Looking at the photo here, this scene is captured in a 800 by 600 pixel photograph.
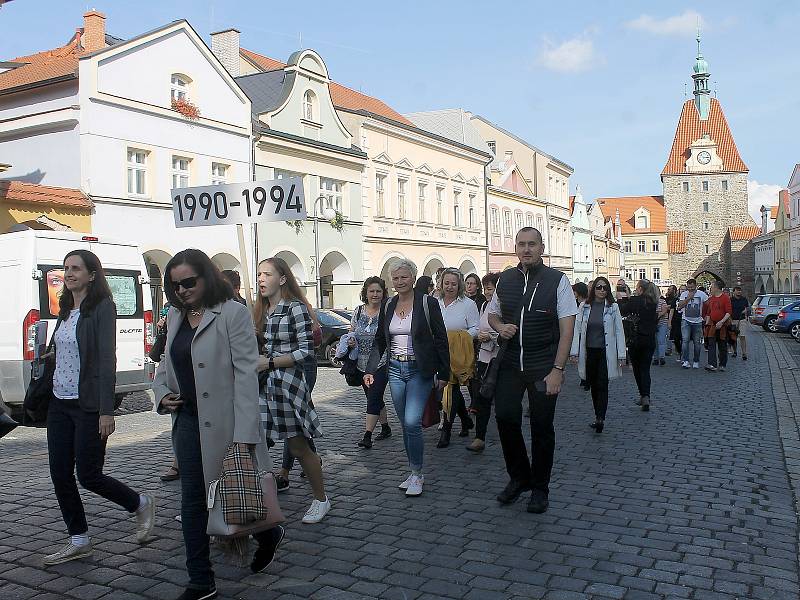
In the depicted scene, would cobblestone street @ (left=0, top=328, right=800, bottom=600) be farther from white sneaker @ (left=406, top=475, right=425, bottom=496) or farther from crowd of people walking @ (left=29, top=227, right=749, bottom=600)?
crowd of people walking @ (left=29, top=227, right=749, bottom=600)

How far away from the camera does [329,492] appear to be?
266 inches

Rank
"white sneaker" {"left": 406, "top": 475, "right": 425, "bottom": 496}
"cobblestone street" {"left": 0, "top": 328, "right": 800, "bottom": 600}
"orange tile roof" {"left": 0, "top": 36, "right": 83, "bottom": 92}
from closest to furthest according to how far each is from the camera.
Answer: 1. "cobblestone street" {"left": 0, "top": 328, "right": 800, "bottom": 600}
2. "white sneaker" {"left": 406, "top": 475, "right": 425, "bottom": 496}
3. "orange tile roof" {"left": 0, "top": 36, "right": 83, "bottom": 92}

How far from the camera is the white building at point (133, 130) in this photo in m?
22.4

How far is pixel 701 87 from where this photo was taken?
109m

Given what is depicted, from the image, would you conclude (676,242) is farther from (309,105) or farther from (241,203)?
(241,203)

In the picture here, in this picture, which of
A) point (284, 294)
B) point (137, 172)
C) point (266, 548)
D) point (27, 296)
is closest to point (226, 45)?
point (137, 172)

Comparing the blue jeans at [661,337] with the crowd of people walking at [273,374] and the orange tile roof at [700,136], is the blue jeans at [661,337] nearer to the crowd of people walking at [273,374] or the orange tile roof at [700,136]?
the crowd of people walking at [273,374]

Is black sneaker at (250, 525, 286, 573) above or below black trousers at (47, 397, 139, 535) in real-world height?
below

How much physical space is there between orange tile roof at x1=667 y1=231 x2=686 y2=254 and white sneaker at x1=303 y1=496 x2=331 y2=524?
108063mm

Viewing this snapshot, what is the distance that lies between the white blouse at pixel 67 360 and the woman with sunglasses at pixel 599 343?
20.7 ft

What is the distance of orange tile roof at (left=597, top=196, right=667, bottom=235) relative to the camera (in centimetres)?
11375

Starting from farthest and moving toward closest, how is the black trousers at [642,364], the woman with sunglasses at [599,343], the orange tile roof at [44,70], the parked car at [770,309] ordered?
the parked car at [770,309] → the orange tile roof at [44,70] → the black trousers at [642,364] → the woman with sunglasses at [599,343]

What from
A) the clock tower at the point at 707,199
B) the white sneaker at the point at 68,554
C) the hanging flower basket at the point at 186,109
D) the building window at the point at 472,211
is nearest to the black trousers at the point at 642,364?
the white sneaker at the point at 68,554

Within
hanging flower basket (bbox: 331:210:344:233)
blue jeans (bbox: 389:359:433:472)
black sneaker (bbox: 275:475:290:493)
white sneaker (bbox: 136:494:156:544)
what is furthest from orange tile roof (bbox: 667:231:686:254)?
white sneaker (bbox: 136:494:156:544)
